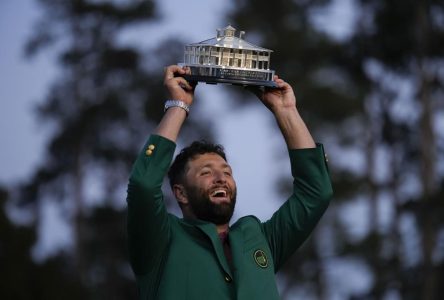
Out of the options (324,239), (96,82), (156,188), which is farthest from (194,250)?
(96,82)

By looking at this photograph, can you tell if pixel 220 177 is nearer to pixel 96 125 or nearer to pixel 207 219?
pixel 207 219

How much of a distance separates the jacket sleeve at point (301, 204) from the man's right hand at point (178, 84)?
0.66m

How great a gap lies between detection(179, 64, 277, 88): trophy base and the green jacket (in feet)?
1.13

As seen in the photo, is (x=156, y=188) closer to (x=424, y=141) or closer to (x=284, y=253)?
(x=284, y=253)

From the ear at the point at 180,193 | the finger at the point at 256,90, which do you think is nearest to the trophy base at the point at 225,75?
the finger at the point at 256,90

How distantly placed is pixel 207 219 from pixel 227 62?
758 mm

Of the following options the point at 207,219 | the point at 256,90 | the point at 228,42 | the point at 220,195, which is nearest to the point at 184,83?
the point at 228,42

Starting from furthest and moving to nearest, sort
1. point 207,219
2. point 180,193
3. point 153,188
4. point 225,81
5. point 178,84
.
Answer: point 180,193
point 207,219
point 178,84
point 225,81
point 153,188

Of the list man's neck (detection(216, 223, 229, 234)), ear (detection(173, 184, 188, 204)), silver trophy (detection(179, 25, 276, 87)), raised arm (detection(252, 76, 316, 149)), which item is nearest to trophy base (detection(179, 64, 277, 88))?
silver trophy (detection(179, 25, 276, 87))

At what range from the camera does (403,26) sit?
26156mm

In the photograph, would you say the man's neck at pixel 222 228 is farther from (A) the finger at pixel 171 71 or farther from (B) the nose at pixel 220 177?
(A) the finger at pixel 171 71

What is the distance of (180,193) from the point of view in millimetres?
6680

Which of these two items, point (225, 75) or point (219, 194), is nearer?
point (225, 75)

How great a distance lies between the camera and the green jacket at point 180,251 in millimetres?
6223
